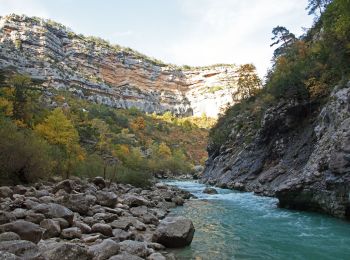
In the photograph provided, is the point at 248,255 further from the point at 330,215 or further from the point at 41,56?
the point at 41,56

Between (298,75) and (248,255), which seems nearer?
(248,255)

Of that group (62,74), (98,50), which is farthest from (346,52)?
(98,50)

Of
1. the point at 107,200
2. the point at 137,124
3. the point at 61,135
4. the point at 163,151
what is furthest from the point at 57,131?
the point at 137,124

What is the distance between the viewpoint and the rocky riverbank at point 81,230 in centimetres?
740

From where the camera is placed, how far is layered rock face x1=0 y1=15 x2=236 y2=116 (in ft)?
421

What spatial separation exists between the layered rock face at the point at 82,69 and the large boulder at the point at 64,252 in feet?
377

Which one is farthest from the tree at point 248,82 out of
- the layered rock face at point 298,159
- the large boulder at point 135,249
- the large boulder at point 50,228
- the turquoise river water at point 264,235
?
the large boulder at point 135,249

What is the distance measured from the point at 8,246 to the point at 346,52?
22.7m

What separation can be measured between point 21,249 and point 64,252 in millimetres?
972

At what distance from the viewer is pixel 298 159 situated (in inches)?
1035

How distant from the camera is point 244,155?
36.7 m

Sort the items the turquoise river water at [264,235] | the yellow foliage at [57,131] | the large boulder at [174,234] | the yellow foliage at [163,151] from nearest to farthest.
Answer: the turquoise river water at [264,235] → the large boulder at [174,234] → the yellow foliage at [57,131] → the yellow foliage at [163,151]

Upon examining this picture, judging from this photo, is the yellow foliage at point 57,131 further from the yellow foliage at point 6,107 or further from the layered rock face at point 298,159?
the layered rock face at point 298,159

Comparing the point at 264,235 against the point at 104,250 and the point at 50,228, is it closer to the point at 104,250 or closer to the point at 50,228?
the point at 104,250
